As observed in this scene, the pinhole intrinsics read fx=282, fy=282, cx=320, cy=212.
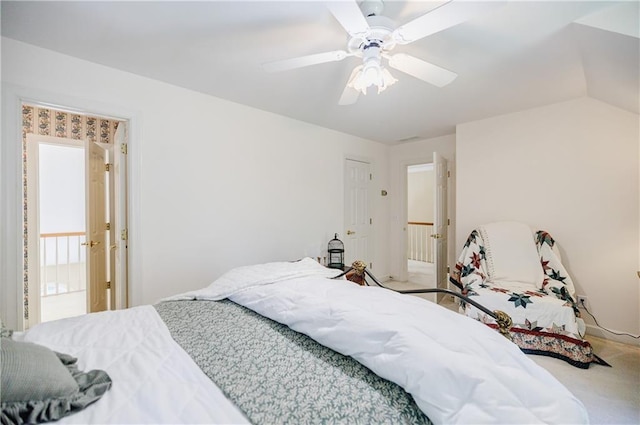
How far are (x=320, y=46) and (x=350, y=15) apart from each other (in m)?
0.68

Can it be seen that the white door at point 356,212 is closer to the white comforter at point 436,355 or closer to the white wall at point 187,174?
the white wall at point 187,174

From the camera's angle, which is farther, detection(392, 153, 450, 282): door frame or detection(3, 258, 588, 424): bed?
detection(392, 153, 450, 282): door frame

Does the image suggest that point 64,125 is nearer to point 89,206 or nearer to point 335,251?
point 89,206

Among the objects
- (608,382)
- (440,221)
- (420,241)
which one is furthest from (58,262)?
(420,241)

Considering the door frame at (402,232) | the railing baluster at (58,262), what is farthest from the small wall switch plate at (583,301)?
the railing baluster at (58,262)

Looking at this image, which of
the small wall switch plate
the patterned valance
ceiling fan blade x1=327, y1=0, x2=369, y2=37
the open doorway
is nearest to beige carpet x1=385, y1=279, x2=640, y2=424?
the small wall switch plate

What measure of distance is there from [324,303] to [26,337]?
A: 4.14 feet

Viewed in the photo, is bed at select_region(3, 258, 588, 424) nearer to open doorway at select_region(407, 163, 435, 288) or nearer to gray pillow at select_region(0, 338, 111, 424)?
gray pillow at select_region(0, 338, 111, 424)

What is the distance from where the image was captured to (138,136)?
7.81 feet

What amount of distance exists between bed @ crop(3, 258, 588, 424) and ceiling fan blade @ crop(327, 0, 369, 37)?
1250 millimetres

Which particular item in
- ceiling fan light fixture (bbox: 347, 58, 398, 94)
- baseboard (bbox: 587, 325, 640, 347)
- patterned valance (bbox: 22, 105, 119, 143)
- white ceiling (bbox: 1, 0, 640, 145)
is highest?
white ceiling (bbox: 1, 0, 640, 145)

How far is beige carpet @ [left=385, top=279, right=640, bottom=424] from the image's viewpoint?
1747 millimetres

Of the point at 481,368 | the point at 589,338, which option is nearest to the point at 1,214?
the point at 481,368


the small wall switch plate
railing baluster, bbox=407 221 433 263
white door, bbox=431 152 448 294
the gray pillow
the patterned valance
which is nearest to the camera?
the gray pillow
